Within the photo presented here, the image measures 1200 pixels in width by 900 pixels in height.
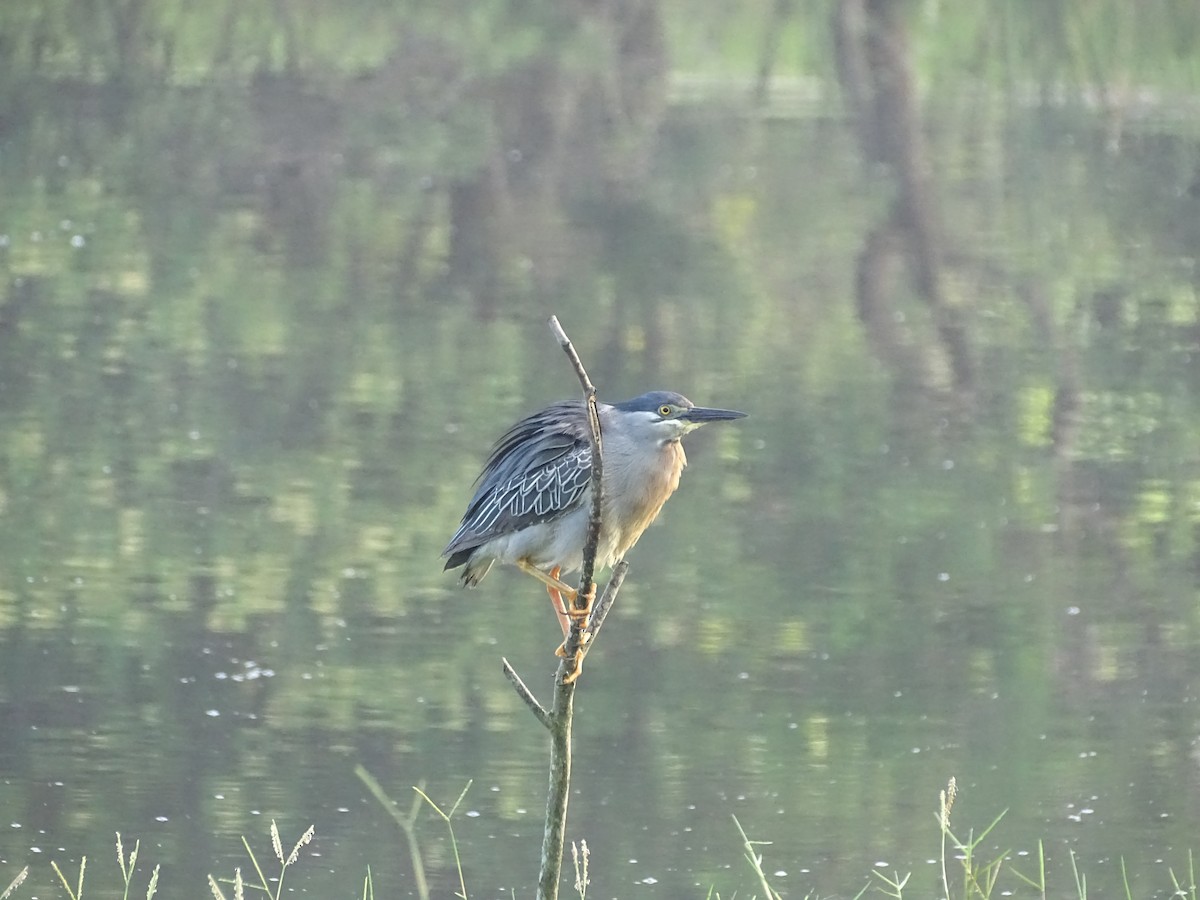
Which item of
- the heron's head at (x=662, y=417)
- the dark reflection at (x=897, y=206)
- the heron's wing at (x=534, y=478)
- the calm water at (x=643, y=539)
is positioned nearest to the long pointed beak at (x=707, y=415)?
the heron's head at (x=662, y=417)

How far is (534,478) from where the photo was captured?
5230 mm

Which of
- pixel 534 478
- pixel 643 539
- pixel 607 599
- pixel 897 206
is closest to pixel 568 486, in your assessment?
pixel 534 478

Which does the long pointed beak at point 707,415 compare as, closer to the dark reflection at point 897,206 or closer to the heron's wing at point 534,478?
the heron's wing at point 534,478

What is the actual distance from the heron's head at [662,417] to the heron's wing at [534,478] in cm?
20

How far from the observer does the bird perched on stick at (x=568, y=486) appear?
495cm

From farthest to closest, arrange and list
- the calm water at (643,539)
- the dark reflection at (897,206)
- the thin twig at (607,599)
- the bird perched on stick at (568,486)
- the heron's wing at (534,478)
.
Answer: the dark reflection at (897,206) < the calm water at (643,539) < the heron's wing at (534,478) < the bird perched on stick at (568,486) < the thin twig at (607,599)

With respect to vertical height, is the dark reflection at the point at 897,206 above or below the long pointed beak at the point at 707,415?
below

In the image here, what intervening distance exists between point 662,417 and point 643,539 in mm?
3942

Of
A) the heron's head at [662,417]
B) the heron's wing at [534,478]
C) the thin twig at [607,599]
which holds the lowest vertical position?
the heron's wing at [534,478]

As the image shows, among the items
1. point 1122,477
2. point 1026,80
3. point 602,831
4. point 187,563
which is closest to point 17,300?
point 187,563

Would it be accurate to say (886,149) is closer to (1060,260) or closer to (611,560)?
(1060,260)

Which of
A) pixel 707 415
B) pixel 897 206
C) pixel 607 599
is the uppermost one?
pixel 707 415

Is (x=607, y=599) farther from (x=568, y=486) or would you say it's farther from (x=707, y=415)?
(x=568, y=486)

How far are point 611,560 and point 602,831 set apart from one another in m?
1.41
